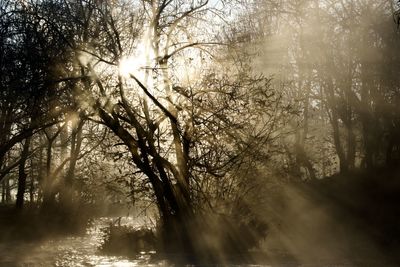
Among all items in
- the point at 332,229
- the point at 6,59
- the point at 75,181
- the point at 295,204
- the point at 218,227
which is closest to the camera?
the point at 6,59

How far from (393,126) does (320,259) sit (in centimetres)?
1276

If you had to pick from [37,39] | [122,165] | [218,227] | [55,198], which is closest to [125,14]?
[37,39]

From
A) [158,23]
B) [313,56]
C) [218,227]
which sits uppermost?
[313,56]

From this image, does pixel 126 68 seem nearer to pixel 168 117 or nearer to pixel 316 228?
pixel 168 117

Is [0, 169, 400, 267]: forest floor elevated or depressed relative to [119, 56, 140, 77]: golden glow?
depressed

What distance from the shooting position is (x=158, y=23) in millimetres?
15492

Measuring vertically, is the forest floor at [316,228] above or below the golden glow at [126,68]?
below

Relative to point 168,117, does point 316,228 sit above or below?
below

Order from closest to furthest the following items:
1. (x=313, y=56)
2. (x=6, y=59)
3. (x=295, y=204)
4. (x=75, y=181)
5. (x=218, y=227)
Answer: (x=6, y=59), (x=218, y=227), (x=295, y=204), (x=313, y=56), (x=75, y=181)

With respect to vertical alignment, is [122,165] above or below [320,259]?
above

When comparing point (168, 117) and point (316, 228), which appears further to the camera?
point (316, 228)

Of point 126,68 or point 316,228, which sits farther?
point 316,228

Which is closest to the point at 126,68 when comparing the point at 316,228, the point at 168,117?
the point at 168,117

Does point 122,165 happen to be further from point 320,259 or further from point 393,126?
point 393,126
